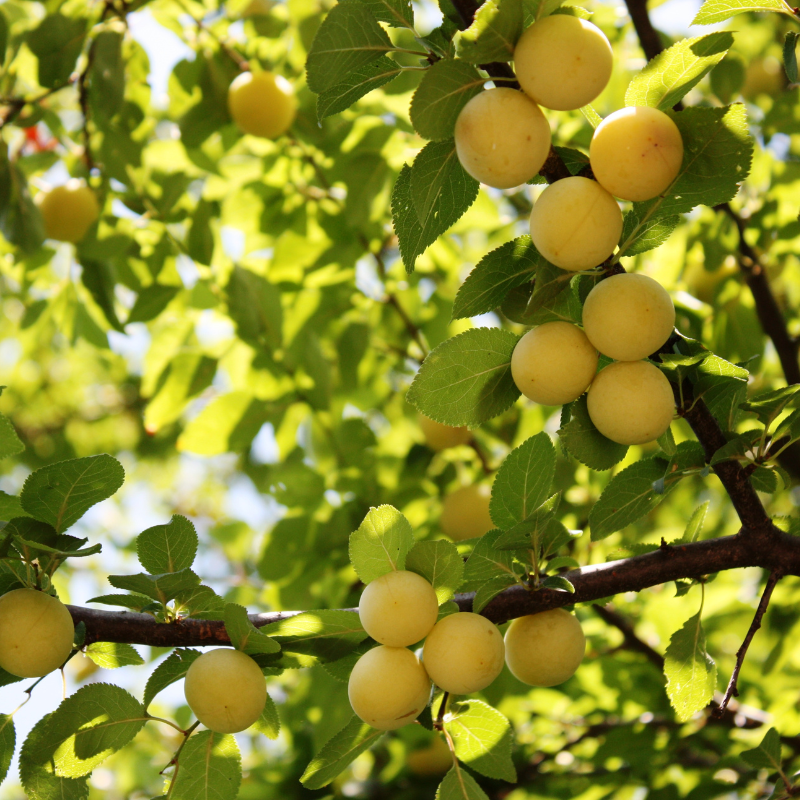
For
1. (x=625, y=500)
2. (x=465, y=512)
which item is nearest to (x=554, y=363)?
(x=625, y=500)

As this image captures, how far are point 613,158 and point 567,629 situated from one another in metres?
0.63

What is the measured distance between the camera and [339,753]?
3.52 feet

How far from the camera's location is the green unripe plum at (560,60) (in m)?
0.87

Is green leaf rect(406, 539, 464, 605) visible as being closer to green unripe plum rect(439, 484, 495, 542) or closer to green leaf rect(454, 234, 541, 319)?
green leaf rect(454, 234, 541, 319)

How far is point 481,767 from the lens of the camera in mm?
1106

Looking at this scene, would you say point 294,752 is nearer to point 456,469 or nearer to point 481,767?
point 456,469

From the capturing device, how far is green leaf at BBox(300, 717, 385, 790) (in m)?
1.05

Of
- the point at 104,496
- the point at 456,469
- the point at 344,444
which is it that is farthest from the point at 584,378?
the point at 456,469

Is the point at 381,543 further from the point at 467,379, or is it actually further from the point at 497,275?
the point at 497,275

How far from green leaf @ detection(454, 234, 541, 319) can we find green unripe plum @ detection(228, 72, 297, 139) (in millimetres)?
1391

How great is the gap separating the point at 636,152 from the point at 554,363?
0.26 metres

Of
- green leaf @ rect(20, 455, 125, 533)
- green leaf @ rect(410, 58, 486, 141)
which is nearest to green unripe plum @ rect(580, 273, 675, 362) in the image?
green leaf @ rect(410, 58, 486, 141)

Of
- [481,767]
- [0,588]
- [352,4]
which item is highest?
[352,4]

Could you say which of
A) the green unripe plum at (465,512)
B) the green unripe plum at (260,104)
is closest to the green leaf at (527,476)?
the green unripe plum at (465,512)
